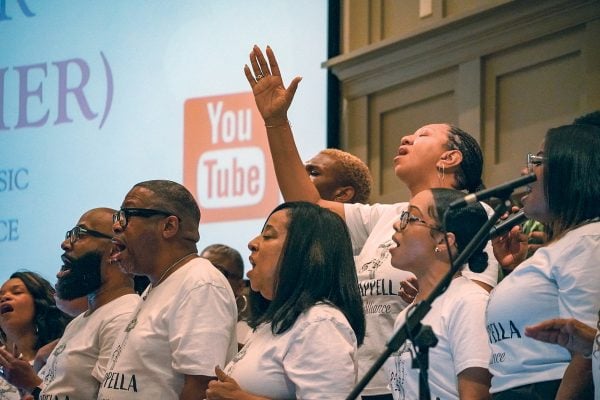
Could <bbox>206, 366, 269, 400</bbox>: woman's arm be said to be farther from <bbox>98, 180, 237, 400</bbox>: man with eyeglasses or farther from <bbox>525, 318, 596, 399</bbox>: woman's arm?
<bbox>525, 318, 596, 399</bbox>: woman's arm

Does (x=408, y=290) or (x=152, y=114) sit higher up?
(x=152, y=114)

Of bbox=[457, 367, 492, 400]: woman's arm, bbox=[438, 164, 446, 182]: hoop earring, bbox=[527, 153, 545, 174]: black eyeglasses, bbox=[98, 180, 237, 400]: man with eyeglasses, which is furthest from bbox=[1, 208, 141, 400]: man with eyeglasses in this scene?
bbox=[527, 153, 545, 174]: black eyeglasses

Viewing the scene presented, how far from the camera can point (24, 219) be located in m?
7.14

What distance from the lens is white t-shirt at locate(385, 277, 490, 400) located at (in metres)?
3.29

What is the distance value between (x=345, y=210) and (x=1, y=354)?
146 cm

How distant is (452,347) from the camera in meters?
3.33

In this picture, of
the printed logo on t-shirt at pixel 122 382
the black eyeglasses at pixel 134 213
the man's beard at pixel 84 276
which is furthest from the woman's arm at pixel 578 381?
the man's beard at pixel 84 276

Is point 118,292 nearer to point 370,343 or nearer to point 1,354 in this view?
point 1,354

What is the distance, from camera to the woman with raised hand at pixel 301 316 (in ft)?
10.7

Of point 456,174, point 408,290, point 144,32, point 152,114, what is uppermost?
point 144,32

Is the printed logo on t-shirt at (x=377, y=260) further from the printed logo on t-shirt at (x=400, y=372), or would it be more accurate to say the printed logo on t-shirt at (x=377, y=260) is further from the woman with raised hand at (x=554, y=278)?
the woman with raised hand at (x=554, y=278)

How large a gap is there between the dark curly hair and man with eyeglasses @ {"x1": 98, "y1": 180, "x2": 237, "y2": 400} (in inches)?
57.4

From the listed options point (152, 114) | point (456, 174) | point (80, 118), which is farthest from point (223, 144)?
point (456, 174)

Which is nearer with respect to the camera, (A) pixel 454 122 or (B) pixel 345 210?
(B) pixel 345 210
